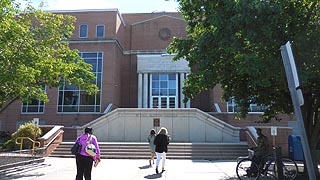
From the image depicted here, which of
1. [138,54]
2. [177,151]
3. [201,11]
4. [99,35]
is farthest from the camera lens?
[138,54]

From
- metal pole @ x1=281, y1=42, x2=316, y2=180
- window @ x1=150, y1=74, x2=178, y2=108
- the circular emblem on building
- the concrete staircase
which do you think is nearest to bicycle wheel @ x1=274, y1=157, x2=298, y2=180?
metal pole @ x1=281, y1=42, x2=316, y2=180

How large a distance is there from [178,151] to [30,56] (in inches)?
422

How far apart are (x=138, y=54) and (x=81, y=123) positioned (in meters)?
12.6

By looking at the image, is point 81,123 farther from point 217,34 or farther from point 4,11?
point 217,34

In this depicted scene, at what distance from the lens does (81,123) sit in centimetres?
3428

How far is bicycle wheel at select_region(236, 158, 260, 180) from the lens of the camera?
10.1m

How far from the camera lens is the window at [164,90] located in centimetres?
3872

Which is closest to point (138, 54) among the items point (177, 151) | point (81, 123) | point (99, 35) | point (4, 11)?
point (99, 35)

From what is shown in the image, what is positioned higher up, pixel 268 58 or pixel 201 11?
pixel 201 11

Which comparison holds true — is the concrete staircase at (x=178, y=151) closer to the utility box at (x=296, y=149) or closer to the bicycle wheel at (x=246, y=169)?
the utility box at (x=296, y=149)

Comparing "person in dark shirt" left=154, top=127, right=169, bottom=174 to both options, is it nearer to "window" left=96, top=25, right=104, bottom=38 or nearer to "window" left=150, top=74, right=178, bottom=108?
"window" left=150, top=74, right=178, bottom=108

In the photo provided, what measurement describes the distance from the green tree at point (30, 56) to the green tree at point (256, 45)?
5576 mm

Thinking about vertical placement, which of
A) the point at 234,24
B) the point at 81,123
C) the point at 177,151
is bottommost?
the point at 177,151

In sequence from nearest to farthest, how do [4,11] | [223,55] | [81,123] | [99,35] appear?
[223,55] < [4,11] < [81,123] < [99,35]
